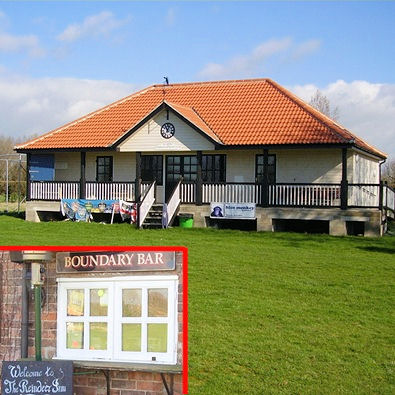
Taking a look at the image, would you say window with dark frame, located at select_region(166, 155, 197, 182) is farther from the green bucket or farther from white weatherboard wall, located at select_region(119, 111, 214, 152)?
the green bucket

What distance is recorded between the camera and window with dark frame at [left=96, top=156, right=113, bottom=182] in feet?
92.7

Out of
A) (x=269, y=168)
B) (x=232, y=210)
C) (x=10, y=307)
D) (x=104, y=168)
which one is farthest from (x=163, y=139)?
(x=10, y=307)

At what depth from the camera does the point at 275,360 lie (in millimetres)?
7406

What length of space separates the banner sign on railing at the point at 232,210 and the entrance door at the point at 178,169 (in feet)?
8.82

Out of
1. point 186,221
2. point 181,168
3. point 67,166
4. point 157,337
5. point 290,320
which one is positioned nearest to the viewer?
point 157,337

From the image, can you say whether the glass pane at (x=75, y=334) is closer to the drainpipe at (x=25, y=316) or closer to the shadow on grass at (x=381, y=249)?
the drainpipe at (x=25, y=316)

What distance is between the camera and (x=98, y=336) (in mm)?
3170

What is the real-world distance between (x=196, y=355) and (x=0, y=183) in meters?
47.0

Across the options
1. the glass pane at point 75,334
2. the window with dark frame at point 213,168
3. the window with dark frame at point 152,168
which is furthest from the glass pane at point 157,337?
the window with dark frame at point 152,168

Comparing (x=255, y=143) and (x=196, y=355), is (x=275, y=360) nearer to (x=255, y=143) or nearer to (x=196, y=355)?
(x=196, y=355)

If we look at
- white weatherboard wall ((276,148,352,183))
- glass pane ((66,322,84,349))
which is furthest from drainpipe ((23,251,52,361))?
white weatherboard wall ((276,148,352,183))

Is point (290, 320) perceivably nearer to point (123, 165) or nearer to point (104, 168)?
point (123, 165)

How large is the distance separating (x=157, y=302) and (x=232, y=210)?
68.1 feet

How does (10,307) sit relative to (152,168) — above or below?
below
